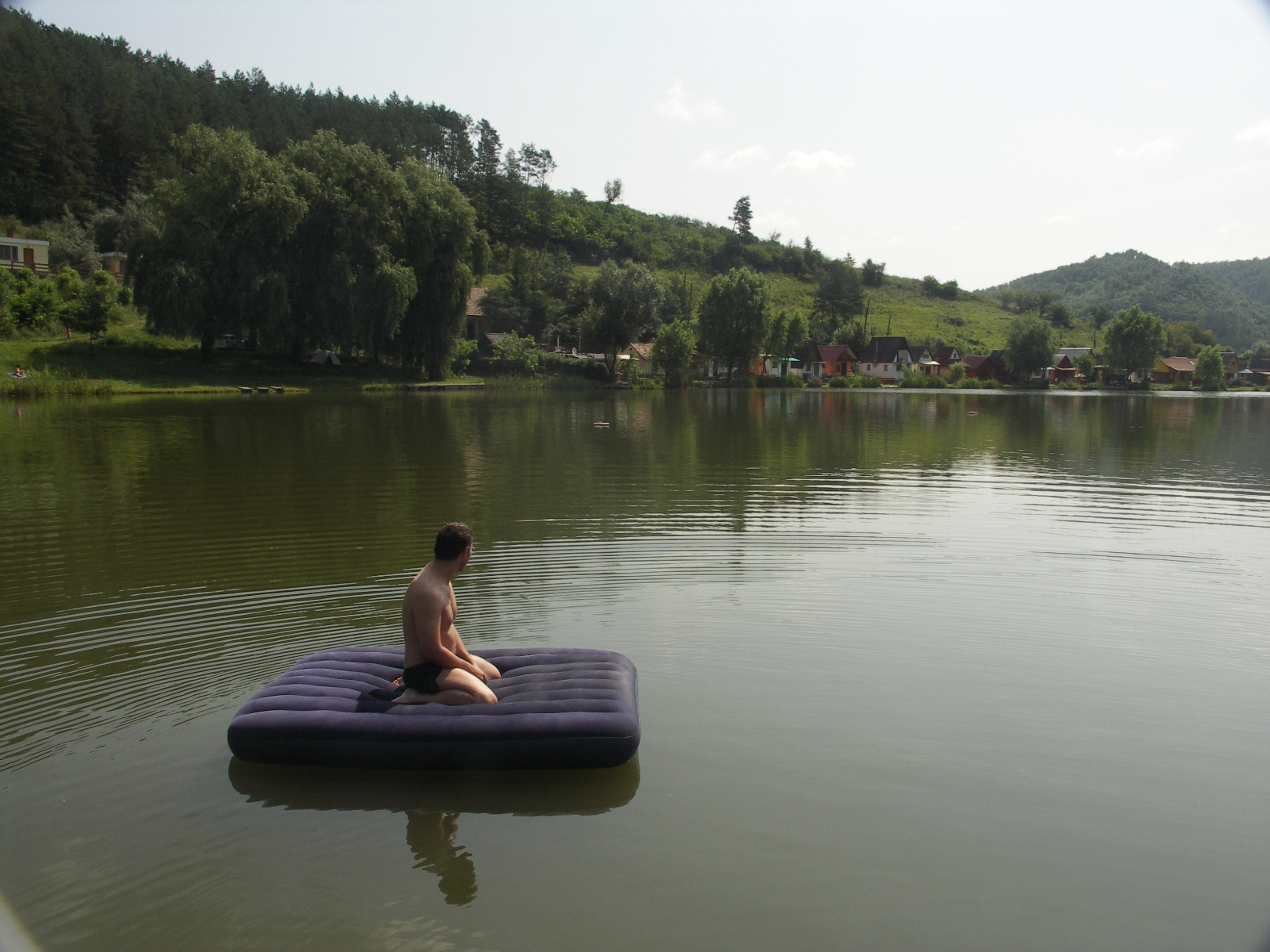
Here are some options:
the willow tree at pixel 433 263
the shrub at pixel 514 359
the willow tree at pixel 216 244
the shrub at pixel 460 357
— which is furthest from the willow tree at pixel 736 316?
the willow tree at pixel 216 244

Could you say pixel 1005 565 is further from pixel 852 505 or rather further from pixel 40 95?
pixel 40 95

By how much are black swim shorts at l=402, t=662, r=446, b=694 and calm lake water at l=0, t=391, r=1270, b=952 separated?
2.04 ft

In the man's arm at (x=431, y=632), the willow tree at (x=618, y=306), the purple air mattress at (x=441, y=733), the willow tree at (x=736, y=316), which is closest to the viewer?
the purple air mattress at (x=441, y=733)

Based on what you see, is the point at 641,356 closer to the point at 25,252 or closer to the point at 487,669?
the point at 25,252

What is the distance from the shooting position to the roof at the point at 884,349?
11981 cm

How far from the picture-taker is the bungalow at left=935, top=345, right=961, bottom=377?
4799 inches

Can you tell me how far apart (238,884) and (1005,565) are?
1069 centimetres

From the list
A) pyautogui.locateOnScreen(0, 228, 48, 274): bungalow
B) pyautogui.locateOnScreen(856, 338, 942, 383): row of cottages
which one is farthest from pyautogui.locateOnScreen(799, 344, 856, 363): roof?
pyautogui.locateOnScreen(0, 228, 48, 274): bungalow

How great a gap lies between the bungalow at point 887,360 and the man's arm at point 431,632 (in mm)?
115571

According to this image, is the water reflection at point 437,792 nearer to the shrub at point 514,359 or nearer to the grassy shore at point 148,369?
the grassy shore at point 148,369

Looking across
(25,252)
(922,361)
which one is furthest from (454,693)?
(922,361)

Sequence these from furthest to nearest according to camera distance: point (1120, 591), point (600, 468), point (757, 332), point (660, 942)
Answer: point (757, 332), point (600, 468), point (1120, 591), point (660, 942)

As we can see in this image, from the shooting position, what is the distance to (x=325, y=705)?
6.40 metres

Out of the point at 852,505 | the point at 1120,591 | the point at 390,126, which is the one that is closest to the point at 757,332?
the point at 390,126
